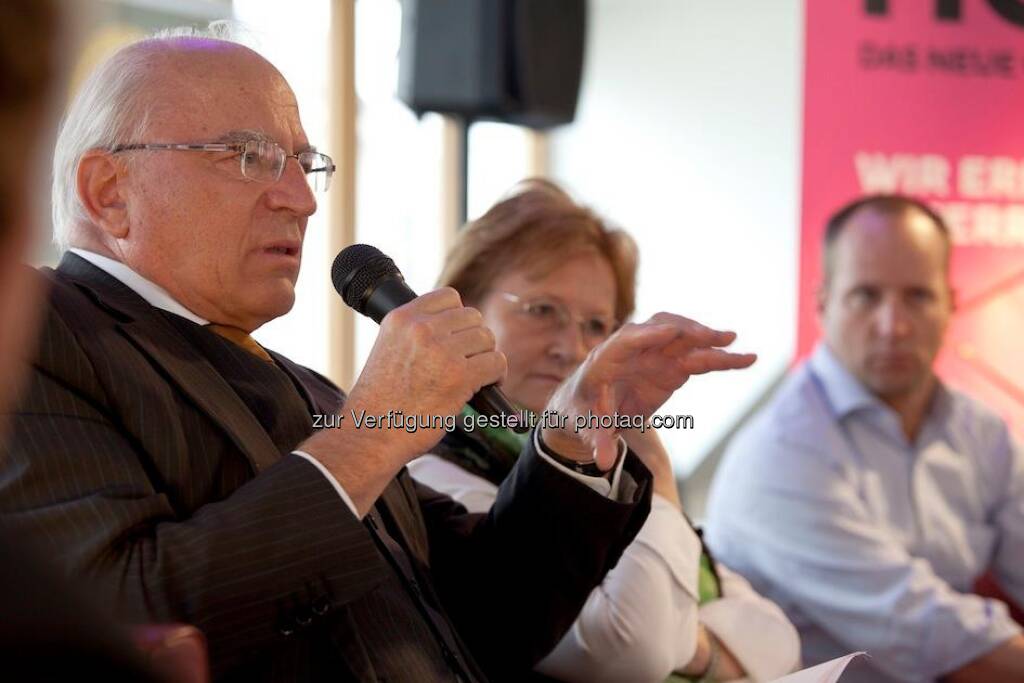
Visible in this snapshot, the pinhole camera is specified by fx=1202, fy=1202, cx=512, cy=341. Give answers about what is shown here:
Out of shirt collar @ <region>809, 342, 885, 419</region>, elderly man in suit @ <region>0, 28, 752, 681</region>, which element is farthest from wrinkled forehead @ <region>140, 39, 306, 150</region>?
shirt collar @ <region>809, 342, 885, 419</region>

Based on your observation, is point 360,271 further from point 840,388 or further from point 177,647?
point 840,388

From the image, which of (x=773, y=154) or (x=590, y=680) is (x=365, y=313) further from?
(x=773, y=154)

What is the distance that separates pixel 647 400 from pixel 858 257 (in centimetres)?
172

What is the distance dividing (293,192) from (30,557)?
1177 mm

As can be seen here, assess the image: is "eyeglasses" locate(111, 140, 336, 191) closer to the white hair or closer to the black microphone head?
the white hair

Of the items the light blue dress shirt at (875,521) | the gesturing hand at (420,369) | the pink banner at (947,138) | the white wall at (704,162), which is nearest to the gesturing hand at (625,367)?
the gesturing hand at (420,369)

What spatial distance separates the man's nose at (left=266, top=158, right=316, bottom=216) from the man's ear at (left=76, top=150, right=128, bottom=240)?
20cm

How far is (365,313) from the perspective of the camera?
5.13 ft

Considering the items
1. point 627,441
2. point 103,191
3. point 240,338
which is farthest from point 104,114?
point 627,441

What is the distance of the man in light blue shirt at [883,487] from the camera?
2842 millimetres

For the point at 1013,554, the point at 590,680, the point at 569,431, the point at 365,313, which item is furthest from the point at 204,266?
the point at 1013,554

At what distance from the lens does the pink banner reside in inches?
155

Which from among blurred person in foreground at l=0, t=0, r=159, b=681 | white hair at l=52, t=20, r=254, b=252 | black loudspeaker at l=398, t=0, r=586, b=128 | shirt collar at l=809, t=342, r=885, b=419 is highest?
black loudspeaker at l=398, t=0, r=586, b=128

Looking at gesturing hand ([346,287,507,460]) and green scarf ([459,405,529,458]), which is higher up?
gesturing hand ([346,287,507,460])
